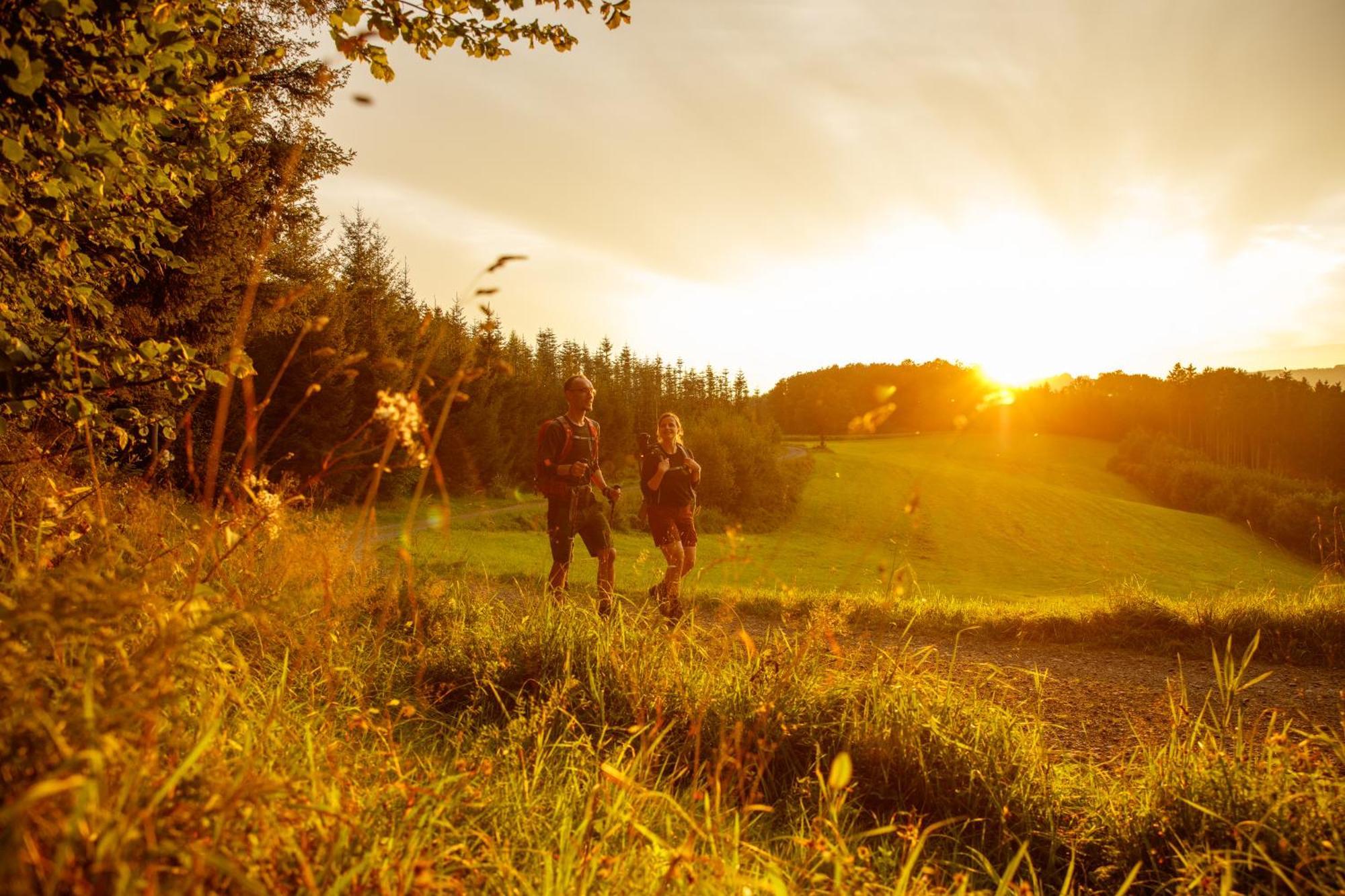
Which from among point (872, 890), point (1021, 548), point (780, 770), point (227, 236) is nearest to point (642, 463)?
point (780, 770)

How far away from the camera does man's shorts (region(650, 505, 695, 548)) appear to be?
26.9ft

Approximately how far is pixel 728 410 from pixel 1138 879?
4646 centimetres

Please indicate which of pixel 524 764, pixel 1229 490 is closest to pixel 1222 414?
pixel 1229 490

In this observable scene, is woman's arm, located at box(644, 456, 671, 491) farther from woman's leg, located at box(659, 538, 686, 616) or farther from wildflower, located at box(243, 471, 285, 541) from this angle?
wildflower, located at box(243, 471, 285, 541)

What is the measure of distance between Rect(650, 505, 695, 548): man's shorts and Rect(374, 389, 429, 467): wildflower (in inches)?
237

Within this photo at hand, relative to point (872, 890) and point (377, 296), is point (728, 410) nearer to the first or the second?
point (377, 296)

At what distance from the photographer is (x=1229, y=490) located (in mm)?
63250

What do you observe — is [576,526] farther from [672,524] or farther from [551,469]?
[672,524]

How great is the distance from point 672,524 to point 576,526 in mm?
1425

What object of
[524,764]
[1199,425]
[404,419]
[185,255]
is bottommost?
[524,764]

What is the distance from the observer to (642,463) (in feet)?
27.7

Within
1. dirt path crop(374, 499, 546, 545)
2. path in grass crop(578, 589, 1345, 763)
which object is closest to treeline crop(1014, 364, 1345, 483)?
dirt path crop(374, 499, 546, 545)

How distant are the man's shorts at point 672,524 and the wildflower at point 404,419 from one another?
602cm

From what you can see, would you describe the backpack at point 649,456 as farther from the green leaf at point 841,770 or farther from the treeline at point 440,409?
the green leaf at point 841,770
